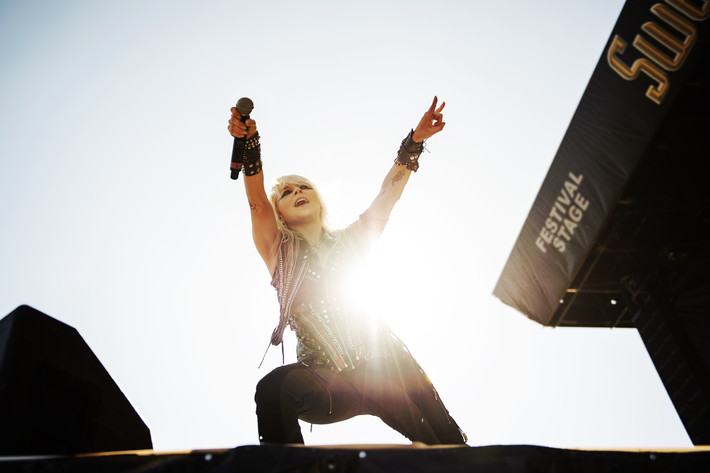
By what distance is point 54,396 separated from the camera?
1.77 m

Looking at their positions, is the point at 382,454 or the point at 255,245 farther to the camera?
the point at 255,245

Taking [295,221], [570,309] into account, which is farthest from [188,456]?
[570,309]

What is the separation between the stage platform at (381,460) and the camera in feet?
4.40

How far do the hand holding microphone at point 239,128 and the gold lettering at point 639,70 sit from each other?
4280mm

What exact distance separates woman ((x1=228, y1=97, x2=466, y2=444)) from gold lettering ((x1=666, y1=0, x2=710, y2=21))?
3144mm

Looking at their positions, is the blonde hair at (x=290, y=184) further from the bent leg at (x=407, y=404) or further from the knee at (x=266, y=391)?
the knee at (x=266, y=391)

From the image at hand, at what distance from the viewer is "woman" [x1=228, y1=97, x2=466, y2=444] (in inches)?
89.1

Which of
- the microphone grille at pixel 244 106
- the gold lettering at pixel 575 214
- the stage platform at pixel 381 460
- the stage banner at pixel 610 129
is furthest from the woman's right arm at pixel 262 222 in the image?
the gold lettering at pixel 575 214

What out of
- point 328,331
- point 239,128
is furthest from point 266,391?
point 239,128

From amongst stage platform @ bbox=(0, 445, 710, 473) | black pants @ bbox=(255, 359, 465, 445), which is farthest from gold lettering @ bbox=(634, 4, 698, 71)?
stage platform @ bbox=(0, 445, 710, 473)

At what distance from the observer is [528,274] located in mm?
7004

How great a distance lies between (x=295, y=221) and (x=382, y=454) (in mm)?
2040

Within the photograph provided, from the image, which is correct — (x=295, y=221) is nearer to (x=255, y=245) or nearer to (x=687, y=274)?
(x=255, y=245)

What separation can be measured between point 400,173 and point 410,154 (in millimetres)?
153
